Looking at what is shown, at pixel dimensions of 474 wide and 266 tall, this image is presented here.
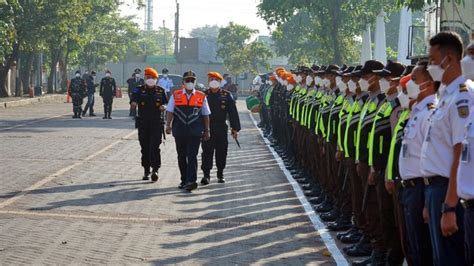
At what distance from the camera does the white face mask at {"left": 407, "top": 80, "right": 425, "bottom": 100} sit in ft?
26.0

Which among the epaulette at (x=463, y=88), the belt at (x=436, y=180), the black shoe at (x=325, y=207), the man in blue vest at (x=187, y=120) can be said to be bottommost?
the black shoe at (x=325, y=207)

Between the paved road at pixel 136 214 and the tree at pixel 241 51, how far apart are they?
6852cm

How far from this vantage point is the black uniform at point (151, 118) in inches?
699

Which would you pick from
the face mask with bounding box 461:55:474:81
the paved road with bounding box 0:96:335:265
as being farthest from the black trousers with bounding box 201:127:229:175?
the face mask with bounding box 461:55:474:81

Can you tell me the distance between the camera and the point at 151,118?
58.5 feet

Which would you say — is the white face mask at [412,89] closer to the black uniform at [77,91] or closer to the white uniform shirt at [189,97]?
the white uniform shirt at [189,97]

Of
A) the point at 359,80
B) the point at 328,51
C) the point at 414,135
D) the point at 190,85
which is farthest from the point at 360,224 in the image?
the point at 328,51

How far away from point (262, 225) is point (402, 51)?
23793mm

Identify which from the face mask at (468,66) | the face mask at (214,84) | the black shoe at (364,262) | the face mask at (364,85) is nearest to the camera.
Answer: the face mask at (468,66)

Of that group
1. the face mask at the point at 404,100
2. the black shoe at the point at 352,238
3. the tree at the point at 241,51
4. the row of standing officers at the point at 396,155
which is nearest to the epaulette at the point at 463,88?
the row of standing officers at the point at 396,155

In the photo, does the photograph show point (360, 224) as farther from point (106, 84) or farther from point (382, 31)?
point (382, 31)

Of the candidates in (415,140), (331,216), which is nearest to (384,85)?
(415,140)

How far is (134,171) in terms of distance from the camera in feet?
62.8

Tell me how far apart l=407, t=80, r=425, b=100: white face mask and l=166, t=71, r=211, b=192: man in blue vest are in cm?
877
